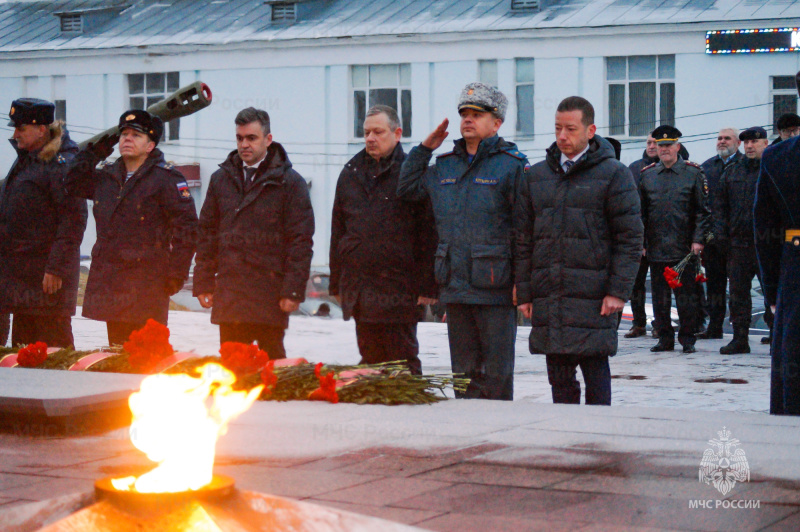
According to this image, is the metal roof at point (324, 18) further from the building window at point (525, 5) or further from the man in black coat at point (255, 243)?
the man in black coat at point (255, 243)

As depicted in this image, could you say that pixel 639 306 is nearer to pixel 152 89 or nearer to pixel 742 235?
pixel 742 235

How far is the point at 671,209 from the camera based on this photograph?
1105cm

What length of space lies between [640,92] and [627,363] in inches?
733

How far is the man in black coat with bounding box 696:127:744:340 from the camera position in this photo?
11.9 meters

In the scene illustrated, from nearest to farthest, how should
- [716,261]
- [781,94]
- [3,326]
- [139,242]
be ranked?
[139,242] < [3,326] < [716,261] < [781,94]

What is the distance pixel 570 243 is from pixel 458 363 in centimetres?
94

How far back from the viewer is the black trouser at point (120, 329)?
7309 millimetres

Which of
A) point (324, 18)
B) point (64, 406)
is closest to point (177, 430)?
point (64, 406)

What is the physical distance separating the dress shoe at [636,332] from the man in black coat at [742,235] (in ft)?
6.76

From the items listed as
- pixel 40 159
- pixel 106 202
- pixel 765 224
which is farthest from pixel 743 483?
pixel 40 159

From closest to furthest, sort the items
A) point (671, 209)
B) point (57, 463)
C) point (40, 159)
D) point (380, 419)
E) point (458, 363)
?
point (57, 463) < point (380, 419) < point (458, 363) < point (40, 159) < point (671, 209)

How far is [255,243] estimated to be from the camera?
704cm

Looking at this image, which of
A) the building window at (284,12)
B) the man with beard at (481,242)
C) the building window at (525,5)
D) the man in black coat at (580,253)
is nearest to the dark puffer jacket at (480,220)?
the man with beard at (481,242)

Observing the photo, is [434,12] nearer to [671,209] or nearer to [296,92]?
[296,92]
